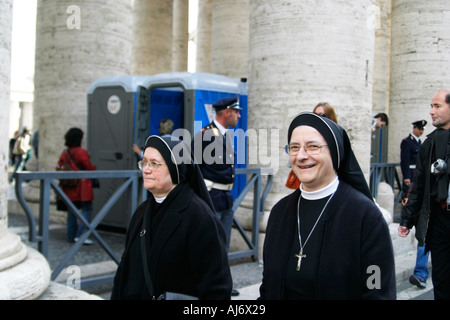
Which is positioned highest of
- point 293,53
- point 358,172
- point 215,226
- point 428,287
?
point 293,53

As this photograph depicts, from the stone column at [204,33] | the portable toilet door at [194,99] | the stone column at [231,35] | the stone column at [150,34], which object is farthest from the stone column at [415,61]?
the stone column at [204,33]

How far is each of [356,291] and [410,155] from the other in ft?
21.7

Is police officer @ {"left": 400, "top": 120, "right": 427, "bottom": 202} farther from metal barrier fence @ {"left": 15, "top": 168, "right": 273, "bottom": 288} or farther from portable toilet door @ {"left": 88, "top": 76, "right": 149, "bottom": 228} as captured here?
portable toilet door @ {"left": 88, "top": 76, "right": 149, "bottom": 228}

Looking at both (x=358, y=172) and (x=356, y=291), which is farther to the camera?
(x=358, y=172)

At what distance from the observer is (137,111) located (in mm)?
7574

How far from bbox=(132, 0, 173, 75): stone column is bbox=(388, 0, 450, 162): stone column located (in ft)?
22.8

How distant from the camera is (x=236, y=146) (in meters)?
7.21

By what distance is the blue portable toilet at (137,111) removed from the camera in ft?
23.4

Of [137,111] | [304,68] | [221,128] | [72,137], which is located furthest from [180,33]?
[221,128]

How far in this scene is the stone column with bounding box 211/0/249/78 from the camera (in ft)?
45.9

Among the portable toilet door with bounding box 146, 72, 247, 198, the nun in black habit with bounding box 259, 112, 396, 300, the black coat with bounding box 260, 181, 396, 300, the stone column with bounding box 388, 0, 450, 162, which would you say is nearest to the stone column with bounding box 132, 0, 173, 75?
the stone column with bounding box 388, 0, 450, 162

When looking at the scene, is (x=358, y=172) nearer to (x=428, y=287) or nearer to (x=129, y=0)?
(x=428, y=287)
